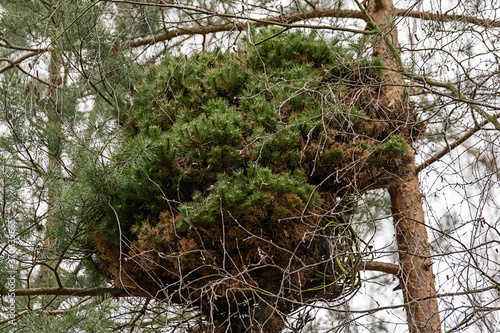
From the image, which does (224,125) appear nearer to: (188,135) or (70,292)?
(188,135)

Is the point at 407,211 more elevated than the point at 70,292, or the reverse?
the point at 407,211

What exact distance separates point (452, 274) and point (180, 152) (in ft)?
4.68

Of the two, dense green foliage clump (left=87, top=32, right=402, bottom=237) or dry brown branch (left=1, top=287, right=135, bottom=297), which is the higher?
dense green foliage clump (left=87, top=32, right=402, bottom=237)

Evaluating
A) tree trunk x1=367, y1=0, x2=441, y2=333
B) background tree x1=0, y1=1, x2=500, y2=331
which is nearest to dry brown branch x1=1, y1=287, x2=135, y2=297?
background tree x1=0, y1=1, x2=500, y2=331

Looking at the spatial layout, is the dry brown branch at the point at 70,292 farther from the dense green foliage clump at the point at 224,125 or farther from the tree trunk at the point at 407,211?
the tree trunk at the point at 407,211

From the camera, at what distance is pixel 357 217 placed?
4.57 m

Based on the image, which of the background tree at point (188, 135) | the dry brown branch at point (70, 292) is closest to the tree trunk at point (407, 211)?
the background tree at point (188, 135)

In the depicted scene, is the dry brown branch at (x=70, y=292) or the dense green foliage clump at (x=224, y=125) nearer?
the dense green foliage clump at (x=224, y=125)

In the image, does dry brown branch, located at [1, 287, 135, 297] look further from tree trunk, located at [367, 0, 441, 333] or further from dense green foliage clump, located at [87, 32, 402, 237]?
tree trunk, located at [367, 0, 441, 333]

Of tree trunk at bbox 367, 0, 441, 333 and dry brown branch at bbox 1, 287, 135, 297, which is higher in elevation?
tree trunk at bbox 367, 0, 441, 333

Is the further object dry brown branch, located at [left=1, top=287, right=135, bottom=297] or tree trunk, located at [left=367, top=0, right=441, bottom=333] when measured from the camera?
tree trunk, located at [left=367, top=0, right=441, bottom=333]

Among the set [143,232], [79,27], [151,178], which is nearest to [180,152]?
[151,178]

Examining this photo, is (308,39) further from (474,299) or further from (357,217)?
(357,217)

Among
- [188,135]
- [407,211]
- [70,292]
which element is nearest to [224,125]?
[188,135]
